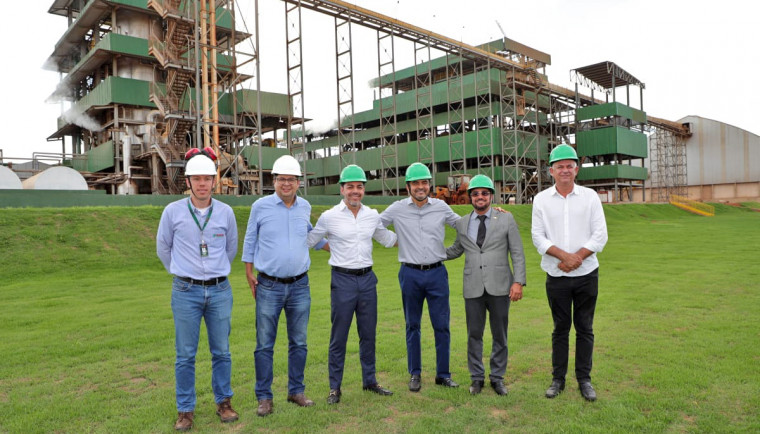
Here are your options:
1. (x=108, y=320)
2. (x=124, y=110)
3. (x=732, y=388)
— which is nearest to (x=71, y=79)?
(x=124, y=110)

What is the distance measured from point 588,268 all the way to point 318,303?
6.57 m

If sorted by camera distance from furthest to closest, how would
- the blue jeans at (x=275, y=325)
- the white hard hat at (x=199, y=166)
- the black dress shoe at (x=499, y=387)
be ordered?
the black dress shoe at (x=499, y=387) < the blue jeans at (x=275, y=325) < the white hard hat at (x=199, y=166)

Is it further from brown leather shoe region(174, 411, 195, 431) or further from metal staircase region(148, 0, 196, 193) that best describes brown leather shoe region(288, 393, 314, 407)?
metal staircase region(148, 0, 196, 193)

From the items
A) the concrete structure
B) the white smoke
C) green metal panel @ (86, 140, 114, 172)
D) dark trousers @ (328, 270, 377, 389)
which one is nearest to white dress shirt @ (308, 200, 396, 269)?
dark trousers @ (328, 270, 377, 389)

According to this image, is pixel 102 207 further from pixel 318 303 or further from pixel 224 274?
pixel 224 274

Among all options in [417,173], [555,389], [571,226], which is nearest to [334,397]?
[555,389]

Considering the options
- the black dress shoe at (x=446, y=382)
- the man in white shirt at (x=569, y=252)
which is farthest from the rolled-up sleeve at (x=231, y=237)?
the man in white shirt at (x=569, y=252)

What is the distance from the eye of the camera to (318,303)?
10.7m

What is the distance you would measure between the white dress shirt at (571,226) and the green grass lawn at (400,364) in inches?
56.6

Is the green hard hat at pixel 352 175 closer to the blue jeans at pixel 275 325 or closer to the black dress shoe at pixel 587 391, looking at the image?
the blue jeans at pixel 275 325

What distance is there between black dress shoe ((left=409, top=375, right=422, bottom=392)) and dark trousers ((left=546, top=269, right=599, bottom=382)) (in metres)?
1.50

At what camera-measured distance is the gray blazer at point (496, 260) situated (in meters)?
5.54

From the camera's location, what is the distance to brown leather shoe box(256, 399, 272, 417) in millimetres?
4984

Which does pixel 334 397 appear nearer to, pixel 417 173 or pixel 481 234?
pixel 481 234
